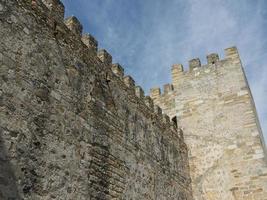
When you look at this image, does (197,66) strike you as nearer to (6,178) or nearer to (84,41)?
(84,41)

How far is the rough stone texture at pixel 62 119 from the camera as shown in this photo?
4070 millimetres

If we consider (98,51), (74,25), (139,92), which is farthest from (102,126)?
(139,92)

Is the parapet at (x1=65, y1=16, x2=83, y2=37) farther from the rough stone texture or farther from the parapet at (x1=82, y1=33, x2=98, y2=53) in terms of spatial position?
the parapet at (x1=82, y1=33, x2=98, y2=53)

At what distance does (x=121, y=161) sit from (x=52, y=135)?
1921 millimetres

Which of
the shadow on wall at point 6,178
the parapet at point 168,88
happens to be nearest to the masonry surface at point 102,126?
the shadow on wall at point 6,178

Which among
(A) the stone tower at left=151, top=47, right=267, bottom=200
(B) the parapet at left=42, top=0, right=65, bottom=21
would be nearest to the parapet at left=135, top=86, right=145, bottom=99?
(A) the stone tower at left=151, top=47, right=267, bottom=200

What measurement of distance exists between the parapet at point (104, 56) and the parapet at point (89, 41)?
0.29 meters

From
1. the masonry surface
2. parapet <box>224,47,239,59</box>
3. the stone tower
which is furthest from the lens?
parapet <box>224,47,239,59</box>

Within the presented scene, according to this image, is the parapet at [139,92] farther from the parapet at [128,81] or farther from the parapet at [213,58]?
the parapet at [213,58]

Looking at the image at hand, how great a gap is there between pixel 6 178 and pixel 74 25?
3.10m

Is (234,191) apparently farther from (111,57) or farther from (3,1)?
(3,1)

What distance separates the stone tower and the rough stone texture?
6.93 ft

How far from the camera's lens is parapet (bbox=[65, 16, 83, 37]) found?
19.4ft

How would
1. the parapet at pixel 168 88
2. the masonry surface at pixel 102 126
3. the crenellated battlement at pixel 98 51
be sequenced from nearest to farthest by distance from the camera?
the masonry surface at pixel 102 126 → the crenellated battlement at pixel 98 51 → the parapet at pixel 168 88
